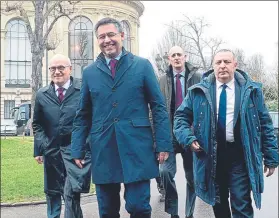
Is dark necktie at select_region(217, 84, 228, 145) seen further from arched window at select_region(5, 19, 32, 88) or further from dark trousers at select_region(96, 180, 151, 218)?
arched window at select_region(5, 19, 32, 88)

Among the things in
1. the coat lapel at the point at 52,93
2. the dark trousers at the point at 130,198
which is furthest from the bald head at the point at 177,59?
the dark trousers at the point at 130,198

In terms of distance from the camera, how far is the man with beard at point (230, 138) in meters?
4.94

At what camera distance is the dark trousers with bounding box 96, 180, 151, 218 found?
14.7 ft

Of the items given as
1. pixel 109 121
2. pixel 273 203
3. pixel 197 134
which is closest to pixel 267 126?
→ pixel 197 134

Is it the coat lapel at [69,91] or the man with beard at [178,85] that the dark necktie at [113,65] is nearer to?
the coat lapel at [69,91]

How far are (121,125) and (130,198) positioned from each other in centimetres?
63

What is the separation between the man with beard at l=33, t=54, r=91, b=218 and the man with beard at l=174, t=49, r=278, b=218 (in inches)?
60.3

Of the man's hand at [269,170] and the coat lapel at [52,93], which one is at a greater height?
the coat lapel at [52,93]

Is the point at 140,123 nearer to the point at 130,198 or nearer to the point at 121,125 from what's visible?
the point at 121,125

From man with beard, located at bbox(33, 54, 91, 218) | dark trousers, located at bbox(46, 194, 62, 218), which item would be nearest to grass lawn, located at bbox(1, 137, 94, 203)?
dark trousers, located at bbox(46, 194, 62, 218)

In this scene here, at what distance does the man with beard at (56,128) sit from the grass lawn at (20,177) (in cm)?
317

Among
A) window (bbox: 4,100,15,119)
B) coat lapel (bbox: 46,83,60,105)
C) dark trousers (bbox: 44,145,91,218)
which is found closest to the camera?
dark trousers (bbox: 44,145,91,218)

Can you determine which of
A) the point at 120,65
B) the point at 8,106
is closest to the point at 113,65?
the point at 120,65

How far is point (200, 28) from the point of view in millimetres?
37438
